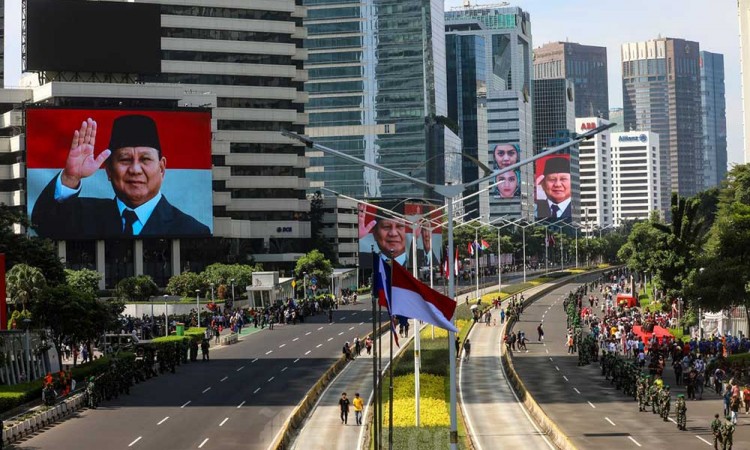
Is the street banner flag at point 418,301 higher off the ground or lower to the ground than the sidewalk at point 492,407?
higher

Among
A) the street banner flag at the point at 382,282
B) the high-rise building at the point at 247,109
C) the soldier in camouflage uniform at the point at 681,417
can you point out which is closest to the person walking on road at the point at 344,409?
the soldier in camouflage uniform at the point at 681,417

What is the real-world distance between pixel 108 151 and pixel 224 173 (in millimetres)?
27406

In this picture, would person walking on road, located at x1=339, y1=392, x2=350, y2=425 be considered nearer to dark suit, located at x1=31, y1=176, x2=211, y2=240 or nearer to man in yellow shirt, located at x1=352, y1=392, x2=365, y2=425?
man in yellow shirt, located at x1=352, y1=392, x2=365, y2=425

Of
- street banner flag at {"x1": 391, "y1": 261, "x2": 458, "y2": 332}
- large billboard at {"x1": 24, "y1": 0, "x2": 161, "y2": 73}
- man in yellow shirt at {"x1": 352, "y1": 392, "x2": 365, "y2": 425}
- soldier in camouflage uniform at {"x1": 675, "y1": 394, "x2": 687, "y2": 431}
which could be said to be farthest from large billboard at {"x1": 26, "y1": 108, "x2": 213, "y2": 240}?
street banner flag at {"x1": 391, "y1": 261, "x2": 458, "y2": 332}

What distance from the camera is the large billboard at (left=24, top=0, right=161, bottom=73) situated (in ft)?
443

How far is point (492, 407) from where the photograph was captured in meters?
60.0

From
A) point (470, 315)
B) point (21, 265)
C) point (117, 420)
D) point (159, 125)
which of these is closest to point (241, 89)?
point (159, 125)

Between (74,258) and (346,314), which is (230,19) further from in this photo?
(346,314)

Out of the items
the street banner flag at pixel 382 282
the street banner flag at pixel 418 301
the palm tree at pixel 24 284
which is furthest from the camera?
the palm tree at pixel 24 284

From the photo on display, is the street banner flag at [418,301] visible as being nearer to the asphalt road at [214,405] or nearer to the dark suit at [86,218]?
the asphalt road at [214,405]

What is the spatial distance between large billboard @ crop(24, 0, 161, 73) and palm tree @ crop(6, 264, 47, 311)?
61517mm

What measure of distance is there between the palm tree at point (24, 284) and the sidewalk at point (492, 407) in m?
25.4

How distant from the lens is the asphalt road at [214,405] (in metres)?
50.2

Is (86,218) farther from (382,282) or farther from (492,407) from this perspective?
(382,282)
